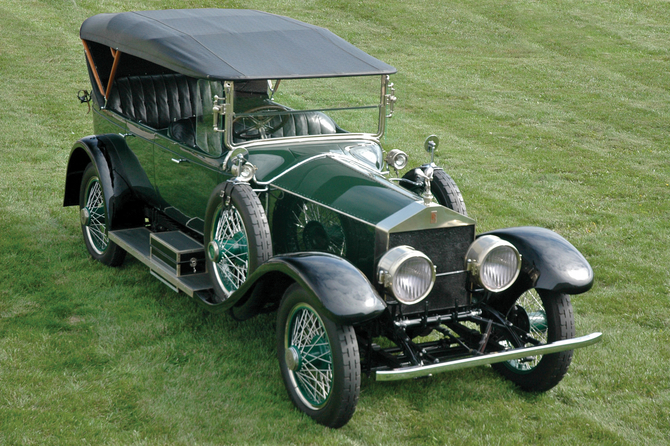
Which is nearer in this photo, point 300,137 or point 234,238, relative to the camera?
point 234,238

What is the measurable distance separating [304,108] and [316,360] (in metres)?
2.11

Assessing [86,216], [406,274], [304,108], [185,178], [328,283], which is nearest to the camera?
[328,283]

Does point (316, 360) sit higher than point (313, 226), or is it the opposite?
point (313, 226)

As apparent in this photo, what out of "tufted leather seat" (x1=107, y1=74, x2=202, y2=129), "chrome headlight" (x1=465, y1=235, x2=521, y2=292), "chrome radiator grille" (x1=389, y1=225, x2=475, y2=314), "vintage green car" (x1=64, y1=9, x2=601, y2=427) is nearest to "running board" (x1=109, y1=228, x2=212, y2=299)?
"vintage green car" (x1=64, y1=9, x2=601, y2=427)

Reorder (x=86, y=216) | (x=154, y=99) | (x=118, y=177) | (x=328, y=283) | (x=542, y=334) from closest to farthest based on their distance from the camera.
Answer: (x=328, y=283)
(x=542, y=334)
(x=118, y=177)
(x=86, y=216)
(x=154, y=99)

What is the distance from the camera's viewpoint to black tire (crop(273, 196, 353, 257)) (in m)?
4.63

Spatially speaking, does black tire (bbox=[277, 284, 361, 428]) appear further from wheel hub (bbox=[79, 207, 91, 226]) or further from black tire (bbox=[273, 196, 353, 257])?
wheel hub (bbox=[79, 207, 91, 226])

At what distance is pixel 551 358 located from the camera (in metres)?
4.46

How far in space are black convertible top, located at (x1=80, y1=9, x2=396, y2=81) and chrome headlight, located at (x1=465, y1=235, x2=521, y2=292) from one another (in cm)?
171

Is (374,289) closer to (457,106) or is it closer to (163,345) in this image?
(163,345)

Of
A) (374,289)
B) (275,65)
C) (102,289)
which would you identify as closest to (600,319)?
(374,289)

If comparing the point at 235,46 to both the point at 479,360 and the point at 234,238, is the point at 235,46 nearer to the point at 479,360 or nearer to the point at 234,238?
the point at 234,238

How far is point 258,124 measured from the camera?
207 inches

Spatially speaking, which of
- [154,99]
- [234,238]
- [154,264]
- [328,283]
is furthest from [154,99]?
[328,283]
